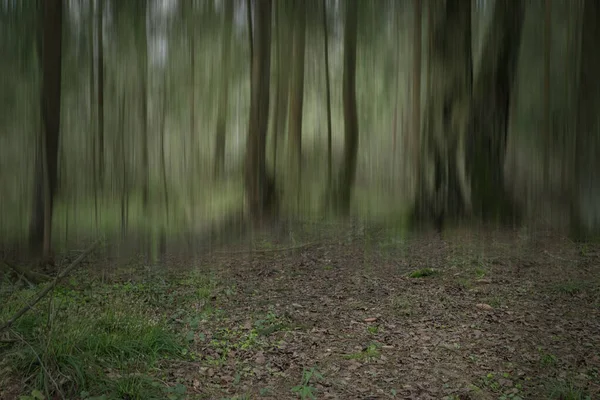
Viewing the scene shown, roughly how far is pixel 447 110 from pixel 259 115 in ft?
12.9

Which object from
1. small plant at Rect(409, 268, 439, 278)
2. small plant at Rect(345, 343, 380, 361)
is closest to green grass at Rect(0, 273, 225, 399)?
small plant at Rect(345, 343, 380, 361)

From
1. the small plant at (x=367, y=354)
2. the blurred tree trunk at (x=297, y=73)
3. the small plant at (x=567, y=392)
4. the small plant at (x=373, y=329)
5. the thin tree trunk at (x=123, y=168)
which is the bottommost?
the small plant at (x=567, y=392)

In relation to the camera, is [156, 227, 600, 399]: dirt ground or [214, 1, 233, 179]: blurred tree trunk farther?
[214, 1, 233, 179]: blurred tree trunk

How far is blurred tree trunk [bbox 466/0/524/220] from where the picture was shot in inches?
343

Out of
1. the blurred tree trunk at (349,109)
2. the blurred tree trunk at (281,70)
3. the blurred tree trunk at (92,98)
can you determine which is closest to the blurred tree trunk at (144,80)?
the blurred tree trunk at (92,98)

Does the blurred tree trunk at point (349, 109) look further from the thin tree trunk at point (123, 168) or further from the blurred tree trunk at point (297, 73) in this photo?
the thin tree trunk at point (123, 168)

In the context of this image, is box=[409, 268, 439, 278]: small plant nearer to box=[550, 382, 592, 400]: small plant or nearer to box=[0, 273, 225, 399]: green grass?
box=[550, 382, 592, 400]: small plant

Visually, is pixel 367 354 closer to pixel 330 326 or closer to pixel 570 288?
pixel 330 326

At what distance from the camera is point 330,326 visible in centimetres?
579

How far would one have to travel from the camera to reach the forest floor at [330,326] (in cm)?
421

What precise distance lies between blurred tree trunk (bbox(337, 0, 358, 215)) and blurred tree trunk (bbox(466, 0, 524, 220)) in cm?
353

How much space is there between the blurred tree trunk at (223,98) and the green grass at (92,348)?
349 inches

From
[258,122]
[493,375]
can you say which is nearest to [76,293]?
[493,375]

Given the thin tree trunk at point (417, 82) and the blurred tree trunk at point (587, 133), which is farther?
the thin tree trunk at point (417, 82)
